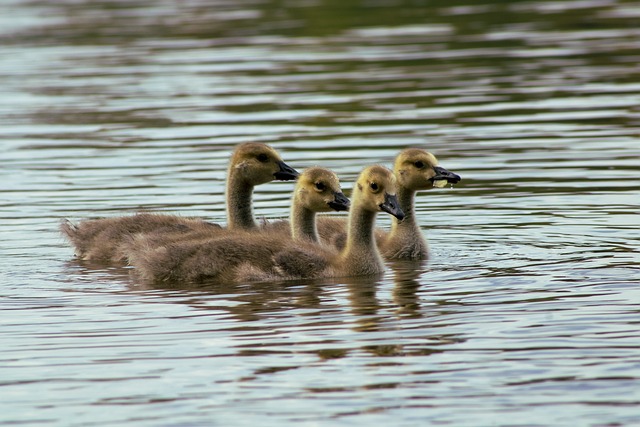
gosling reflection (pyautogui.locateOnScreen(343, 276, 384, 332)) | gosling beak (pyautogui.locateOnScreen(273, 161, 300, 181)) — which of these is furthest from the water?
gosling beak (pyautogui.locateOnScreen(273, 161, 300, 181))

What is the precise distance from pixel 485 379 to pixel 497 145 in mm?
12259

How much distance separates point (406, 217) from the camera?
15.5m

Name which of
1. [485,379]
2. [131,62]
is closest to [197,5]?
[131,62]

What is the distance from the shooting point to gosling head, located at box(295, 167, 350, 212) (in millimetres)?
14436

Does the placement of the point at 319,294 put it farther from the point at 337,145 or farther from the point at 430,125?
the point at 430,125

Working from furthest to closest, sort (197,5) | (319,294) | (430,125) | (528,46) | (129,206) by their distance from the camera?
1. (197,5)
2. (528,46)
3. (430,125)
4. (129,206)
5. (319,294)

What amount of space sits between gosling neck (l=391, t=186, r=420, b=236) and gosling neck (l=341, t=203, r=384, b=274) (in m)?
1.20

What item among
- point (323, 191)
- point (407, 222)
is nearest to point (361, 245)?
point (323, 191)

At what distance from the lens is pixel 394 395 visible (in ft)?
31.3

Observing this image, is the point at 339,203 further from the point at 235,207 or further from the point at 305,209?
the point at 235,207

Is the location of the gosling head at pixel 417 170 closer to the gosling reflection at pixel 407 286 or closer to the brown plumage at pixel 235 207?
the gosling reflection at pixel 407 286

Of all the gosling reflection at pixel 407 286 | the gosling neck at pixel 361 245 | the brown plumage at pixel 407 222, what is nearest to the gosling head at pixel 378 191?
the gosling neck at pixel 361 245

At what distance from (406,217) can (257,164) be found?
163cm

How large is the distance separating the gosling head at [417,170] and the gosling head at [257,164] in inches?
45.8
